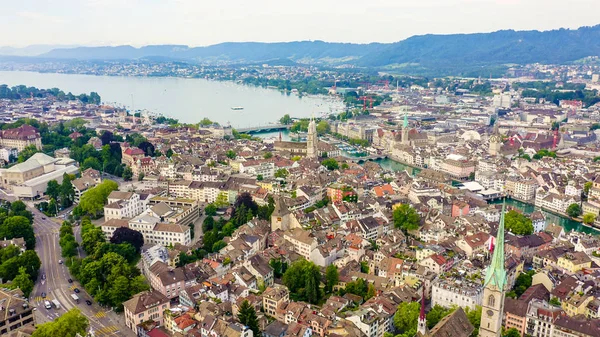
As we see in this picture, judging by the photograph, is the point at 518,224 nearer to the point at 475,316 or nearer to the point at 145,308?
the point at 475,316

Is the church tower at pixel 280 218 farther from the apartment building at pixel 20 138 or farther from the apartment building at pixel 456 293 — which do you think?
the apartment building at pixel 20 138

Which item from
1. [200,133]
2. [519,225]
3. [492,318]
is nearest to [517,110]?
[200,133]

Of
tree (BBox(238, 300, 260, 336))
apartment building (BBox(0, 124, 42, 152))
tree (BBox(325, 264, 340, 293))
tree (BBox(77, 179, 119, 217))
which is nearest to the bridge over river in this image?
apartment building (BBox(0, 124, 42, 152))

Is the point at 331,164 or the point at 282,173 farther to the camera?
the point at 331,164

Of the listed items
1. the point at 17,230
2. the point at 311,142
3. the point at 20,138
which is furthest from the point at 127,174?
the point at 311,142

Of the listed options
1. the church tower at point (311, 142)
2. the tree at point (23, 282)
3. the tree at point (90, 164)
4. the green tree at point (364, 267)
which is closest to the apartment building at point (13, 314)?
the tree at point (23, 282)

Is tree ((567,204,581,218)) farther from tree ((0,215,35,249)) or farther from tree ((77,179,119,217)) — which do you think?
tree ((0,215,35,249))

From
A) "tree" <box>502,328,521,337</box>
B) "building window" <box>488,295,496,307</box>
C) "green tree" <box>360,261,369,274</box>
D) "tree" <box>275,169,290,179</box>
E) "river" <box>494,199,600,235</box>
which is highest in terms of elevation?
"building window" <box>488,295,496,307</box>
